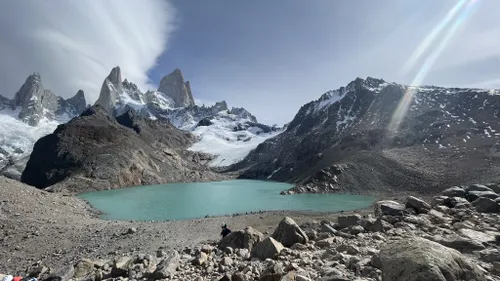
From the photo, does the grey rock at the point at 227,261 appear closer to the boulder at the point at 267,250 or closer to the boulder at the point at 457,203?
the boulder at the point at 267,250

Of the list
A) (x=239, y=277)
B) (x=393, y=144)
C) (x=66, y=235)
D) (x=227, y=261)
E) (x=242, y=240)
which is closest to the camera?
(x=239, y=277)

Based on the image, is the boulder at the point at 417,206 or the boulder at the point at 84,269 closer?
the boulder at the point at 84,269

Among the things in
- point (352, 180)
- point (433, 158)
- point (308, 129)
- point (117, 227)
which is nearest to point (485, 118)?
point (433, 158)

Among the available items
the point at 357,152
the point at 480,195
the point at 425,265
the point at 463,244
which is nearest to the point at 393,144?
the point at 357,152

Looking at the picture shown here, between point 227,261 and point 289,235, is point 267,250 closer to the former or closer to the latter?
point 227,261

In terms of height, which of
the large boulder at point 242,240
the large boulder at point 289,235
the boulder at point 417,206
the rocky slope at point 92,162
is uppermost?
the rocky slope at point 92,162

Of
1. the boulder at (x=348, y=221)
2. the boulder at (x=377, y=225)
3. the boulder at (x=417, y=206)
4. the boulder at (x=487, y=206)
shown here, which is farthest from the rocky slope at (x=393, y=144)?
the boulder at (x=377, y=225)
